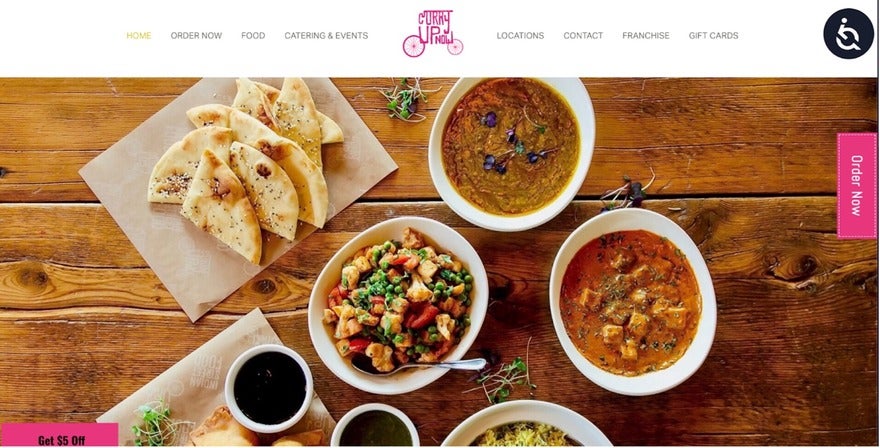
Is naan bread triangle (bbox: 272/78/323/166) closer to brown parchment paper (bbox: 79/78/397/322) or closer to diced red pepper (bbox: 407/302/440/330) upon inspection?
brown parchment paper (bbox: 79/78/397/322)

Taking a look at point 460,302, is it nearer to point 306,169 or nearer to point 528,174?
point 528,174

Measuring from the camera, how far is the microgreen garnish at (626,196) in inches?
88.9

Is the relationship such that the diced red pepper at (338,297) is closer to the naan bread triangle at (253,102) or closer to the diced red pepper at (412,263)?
the diced red pepper at (412,263)

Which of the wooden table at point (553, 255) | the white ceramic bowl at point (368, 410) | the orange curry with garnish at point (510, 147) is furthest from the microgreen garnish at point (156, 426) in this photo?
the orange curry with garnish at point (510, 147)

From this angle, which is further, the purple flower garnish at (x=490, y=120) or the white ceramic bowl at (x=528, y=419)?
the purple flower garnish at (x=490, y=120)

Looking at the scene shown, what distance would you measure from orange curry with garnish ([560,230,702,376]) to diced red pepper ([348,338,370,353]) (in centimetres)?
64

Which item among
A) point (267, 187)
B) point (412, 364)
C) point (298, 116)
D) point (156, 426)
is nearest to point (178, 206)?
point (267, 187)

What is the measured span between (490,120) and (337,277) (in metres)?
0.72

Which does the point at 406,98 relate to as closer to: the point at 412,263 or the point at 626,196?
the point at 412,263

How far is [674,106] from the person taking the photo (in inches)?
90.8
